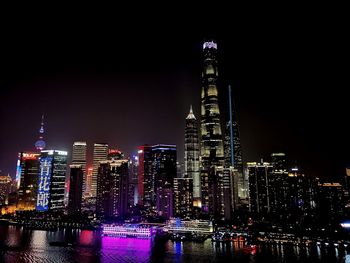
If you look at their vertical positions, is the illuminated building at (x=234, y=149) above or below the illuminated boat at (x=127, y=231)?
above

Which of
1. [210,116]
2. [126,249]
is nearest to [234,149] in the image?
[210,116]

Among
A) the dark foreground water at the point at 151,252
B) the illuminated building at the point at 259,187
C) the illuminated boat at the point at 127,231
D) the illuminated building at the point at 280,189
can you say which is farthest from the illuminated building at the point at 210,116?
the dark foreground water at the point at 151,252

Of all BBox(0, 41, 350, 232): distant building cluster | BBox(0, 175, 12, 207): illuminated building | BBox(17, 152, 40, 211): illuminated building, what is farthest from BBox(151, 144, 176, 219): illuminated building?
BBox(0, 175, 12, 207): illuminated building

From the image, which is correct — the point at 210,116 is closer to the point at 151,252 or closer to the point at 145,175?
the point at 145,175

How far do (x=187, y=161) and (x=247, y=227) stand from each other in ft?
227

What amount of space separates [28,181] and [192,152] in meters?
58.4

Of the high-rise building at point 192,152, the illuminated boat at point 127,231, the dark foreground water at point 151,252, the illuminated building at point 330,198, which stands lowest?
the dark foreground water at point 151,252

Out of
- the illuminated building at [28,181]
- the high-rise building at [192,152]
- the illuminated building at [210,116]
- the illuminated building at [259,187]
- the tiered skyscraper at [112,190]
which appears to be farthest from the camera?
the high-rise building at [192,152]

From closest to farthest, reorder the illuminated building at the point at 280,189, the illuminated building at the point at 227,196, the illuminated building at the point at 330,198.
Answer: the illuminated building at the point at 227,196 < the illuminated building at the point at 330,198 < the illuminated building at the point at 280,189

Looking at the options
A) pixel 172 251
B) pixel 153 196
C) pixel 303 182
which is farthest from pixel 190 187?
pixel 172 251

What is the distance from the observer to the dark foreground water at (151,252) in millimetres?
38094

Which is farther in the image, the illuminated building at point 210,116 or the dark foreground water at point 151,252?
the illuminated building at point 210,116

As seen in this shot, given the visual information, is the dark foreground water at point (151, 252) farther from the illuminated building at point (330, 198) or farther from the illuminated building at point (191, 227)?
the illuminated building at point (330, 198)

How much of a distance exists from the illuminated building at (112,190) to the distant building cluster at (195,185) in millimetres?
258
